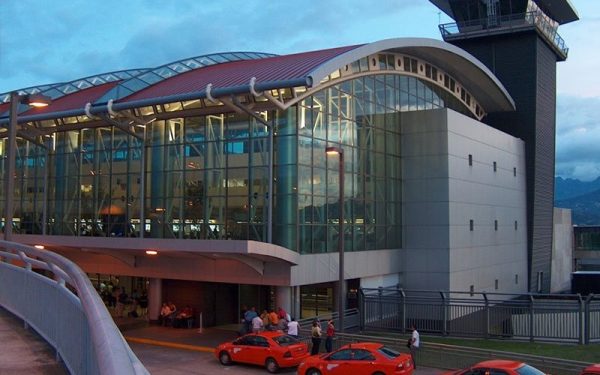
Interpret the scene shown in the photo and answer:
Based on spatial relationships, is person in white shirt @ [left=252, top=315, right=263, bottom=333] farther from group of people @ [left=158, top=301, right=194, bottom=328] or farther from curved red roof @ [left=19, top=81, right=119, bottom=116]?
curved red roof @ [left=19, top=81, right=119, bottom=116]

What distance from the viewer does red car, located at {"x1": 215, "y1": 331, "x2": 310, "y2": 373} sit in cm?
2062

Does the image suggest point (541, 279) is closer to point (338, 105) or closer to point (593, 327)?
point (593, 327)

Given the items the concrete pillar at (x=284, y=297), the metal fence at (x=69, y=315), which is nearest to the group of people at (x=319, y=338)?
the concrete pillar at (x=284, y=297)

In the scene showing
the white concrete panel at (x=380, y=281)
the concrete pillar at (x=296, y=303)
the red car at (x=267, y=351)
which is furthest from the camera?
the white concrete panel at (x=380, y=281)


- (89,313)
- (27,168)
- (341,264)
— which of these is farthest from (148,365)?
(27,168)

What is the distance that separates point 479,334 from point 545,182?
78.2 feet

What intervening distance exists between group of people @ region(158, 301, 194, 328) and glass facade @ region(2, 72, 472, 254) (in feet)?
10.9

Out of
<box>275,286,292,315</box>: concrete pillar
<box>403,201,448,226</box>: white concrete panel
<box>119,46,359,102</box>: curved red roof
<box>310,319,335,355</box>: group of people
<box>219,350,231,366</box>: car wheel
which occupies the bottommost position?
<box>219,350,231,366</box>: car wheel

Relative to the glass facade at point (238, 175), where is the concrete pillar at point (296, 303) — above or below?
below

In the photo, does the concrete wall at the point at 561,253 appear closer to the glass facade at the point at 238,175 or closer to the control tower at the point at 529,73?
the control tower at the point at 529,73

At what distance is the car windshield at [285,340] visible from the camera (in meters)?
21.2

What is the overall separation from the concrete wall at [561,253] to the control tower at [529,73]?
2458 mm

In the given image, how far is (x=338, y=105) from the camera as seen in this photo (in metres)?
30.5

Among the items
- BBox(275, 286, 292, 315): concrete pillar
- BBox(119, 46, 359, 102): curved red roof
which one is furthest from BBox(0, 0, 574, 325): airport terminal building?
BBox(119, 46, 359, 102): curved red roof
